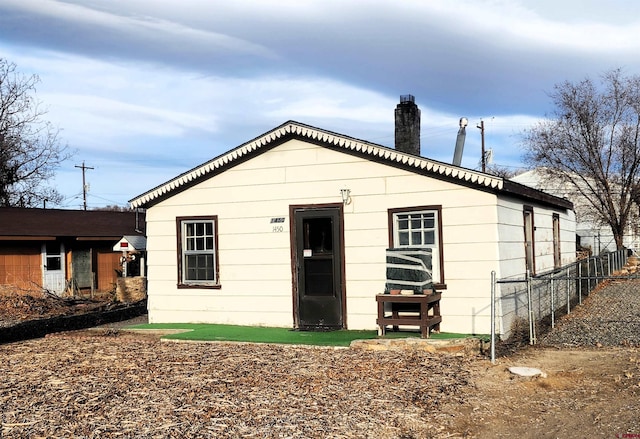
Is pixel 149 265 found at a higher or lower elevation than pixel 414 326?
higher

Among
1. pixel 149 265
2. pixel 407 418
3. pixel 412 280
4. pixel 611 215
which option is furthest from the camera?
pixel 611 215

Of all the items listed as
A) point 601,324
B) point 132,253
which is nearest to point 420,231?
point 601,324

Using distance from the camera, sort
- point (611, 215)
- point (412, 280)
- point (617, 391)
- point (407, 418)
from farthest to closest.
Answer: point (611, 215), point (412, 280), point (617, 391), point (407, 418)

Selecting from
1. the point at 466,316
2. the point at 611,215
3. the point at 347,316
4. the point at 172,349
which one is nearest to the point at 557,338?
the point at 466,316

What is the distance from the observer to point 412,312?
416 inches

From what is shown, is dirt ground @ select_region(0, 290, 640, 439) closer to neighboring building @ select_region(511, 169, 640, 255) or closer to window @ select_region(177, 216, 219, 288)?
window @ select_region(177, 216, 219, 288)

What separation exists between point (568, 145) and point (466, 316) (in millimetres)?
26918

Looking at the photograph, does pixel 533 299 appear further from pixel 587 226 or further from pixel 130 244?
pixel 587 226

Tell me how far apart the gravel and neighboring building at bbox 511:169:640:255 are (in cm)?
1851

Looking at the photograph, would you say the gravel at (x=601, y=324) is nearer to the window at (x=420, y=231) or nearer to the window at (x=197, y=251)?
the window at (x=420, y=231)

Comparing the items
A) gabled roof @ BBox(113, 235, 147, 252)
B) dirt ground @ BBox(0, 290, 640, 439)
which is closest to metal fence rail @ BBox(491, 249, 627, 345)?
dirt ground @ BBox(0, 290, 640, 439)

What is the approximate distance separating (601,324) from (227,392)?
809 cm

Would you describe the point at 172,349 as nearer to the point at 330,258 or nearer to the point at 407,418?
the point at 330,258

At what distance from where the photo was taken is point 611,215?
32344mm
